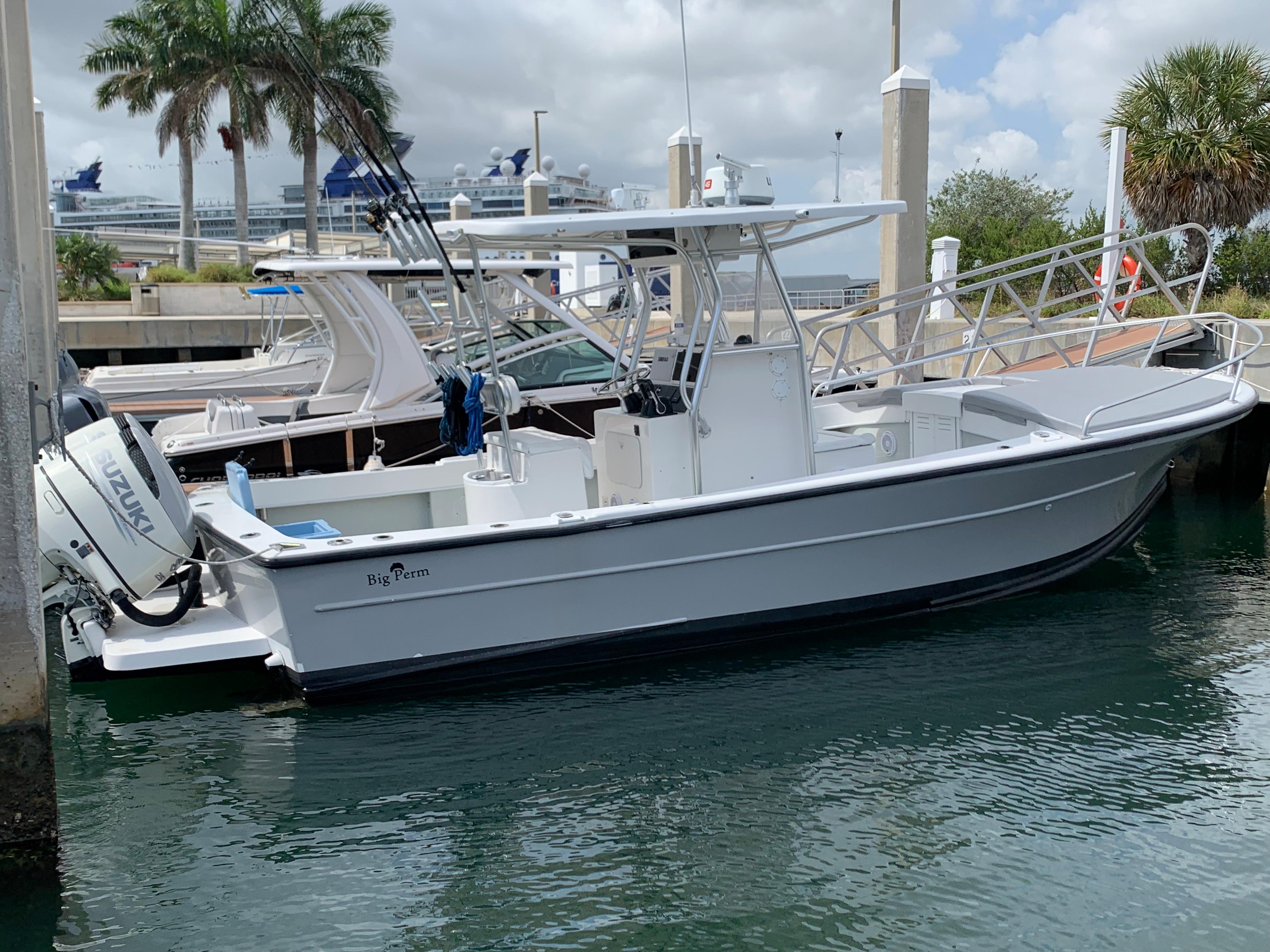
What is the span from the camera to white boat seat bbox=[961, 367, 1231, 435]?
7027 millimetres

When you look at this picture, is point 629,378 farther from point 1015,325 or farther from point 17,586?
point 1015,325

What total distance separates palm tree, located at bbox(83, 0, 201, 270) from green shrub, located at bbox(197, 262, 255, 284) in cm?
81

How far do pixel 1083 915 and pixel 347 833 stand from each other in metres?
2.94

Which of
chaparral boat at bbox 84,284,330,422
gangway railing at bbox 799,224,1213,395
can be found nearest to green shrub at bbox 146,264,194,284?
chaparral boat at bbox 84,284,330,422

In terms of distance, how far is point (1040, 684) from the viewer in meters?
6.13

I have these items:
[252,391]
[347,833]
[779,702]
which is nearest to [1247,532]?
[779,702]

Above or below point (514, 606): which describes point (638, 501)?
above

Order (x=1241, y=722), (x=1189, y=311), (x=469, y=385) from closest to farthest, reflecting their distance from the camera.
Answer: (x=1241, y=722) → (x=469, y=385) → (x=1189, y=311)

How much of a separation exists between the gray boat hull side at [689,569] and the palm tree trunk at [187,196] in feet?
82.6

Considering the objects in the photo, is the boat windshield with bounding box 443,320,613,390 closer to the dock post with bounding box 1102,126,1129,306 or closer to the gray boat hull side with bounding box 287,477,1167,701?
the gray boat hull side with bounding box 287,477,1167,701

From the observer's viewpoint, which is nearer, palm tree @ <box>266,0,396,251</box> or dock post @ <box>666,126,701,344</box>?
dock post @ <box>666,126,701,344</box>

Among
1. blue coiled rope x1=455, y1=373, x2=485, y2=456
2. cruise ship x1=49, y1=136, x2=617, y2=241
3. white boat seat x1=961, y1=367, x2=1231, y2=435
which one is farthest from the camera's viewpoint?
cruise ship x1=49, y1=136, x2=617, y2=241

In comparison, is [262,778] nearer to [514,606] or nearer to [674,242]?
[514,606]

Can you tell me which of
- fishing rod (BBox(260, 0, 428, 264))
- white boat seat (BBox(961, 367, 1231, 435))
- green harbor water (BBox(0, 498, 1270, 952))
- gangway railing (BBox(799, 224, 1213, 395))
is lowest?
green harbor water (BBox(0, 498, 1270, 952))
